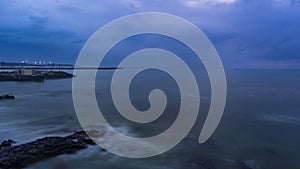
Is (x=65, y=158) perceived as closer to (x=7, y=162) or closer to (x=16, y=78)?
(x=7, y=162)

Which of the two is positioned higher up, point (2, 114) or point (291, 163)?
point (2, 114)

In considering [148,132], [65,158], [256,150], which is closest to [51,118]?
[148,132]

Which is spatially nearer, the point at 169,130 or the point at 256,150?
the point at 256,150

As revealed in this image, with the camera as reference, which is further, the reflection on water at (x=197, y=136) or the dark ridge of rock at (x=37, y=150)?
the reflection on water at (x=197, y=136)

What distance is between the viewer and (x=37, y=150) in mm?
9727

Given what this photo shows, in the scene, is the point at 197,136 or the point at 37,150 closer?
the point at 37,150

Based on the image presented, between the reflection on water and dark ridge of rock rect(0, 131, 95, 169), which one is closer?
dark ridge of rock rect(0, 131, 95, 169)

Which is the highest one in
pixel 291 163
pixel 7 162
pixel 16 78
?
pixel 16 78

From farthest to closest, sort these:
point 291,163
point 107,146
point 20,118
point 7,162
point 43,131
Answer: point 20,118 < point 43,131 < point 107,146 < point 291,163 < point 7,162

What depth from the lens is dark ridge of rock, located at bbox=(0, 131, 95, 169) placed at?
345 inches

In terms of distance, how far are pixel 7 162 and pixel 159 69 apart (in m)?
133

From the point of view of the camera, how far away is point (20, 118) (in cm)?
1633

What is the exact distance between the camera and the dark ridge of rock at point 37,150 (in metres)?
8.77

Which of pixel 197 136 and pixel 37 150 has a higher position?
pixel 37 150
